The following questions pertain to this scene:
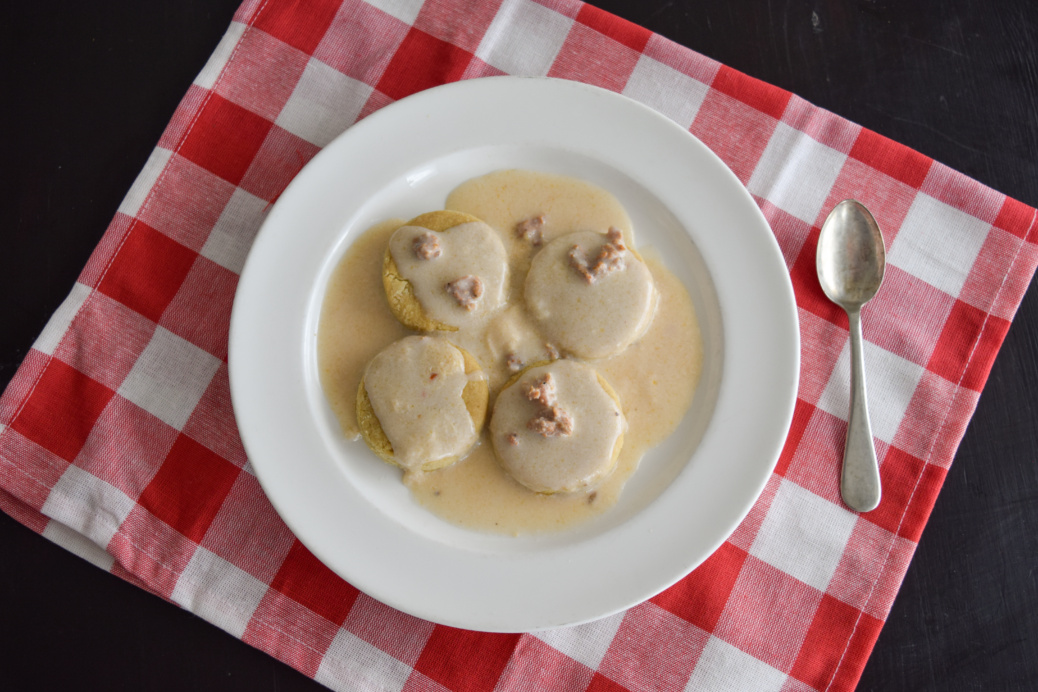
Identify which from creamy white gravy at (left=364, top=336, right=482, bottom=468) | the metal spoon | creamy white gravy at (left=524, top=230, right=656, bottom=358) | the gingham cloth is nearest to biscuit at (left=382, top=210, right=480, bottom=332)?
creamy white gravy at (left=364, top=336, right=482, bottom=468)

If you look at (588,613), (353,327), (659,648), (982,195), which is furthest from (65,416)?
(982,195)

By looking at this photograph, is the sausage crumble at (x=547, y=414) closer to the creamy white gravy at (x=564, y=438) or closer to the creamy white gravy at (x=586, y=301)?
the creamy white gravy at (x=564, y=438)

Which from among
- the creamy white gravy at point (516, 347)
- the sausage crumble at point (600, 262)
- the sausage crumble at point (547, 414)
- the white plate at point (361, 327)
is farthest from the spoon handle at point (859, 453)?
the sausage crumble at point (547, 414)

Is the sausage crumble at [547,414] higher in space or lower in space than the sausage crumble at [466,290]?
lower

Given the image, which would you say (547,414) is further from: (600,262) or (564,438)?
(600,262)

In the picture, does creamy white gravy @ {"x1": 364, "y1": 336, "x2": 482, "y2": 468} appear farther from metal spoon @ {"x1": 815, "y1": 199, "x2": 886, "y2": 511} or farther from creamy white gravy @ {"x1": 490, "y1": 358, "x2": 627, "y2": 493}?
metal spoon @ {"x1": 815, "y1": 199, "x2": 886, "y2": 511}

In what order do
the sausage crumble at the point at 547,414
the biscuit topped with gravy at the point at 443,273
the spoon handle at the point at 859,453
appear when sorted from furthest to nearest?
1. the spoon handle at the point at 859,453
2. the biscuit topped with gravy at the point at 443,273
3. the sausage crumble at the point at 547,414

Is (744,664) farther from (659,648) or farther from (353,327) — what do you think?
(353,327)
